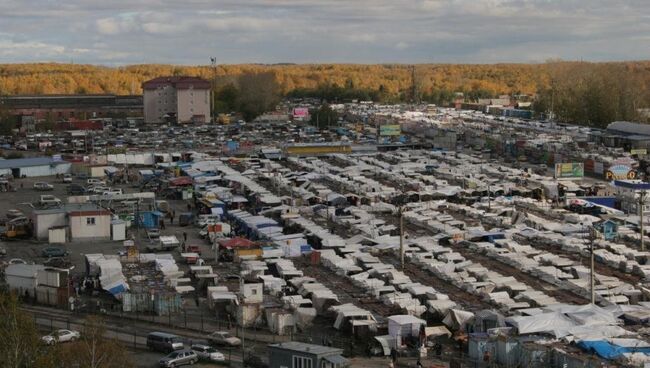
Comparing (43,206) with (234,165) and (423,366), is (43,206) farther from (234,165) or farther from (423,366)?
(423,366)

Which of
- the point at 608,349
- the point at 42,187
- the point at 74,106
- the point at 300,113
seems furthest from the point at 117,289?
the point at 74,106

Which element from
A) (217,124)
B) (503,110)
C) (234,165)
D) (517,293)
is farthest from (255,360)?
(503,110)

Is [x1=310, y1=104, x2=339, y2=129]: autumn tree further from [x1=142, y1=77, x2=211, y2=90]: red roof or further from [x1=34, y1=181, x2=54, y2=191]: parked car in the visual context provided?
[x1=34, y1=181, x2=54, y2=191]: parked car

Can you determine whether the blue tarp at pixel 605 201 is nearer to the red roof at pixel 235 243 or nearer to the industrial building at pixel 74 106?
the red roof at pixel 235 243

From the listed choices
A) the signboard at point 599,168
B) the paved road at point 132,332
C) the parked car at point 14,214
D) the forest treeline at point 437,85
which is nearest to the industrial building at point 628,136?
the signboard at point 599,168

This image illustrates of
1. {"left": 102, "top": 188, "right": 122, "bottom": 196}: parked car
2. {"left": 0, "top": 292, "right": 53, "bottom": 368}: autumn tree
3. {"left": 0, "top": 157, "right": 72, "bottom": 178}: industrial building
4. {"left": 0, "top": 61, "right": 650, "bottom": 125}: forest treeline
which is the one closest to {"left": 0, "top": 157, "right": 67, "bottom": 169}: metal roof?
{"left": 0, "top": 157, "right": 72, "bottom": 178}: industrial building

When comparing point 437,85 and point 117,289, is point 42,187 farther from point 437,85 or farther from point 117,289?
point 437,85
